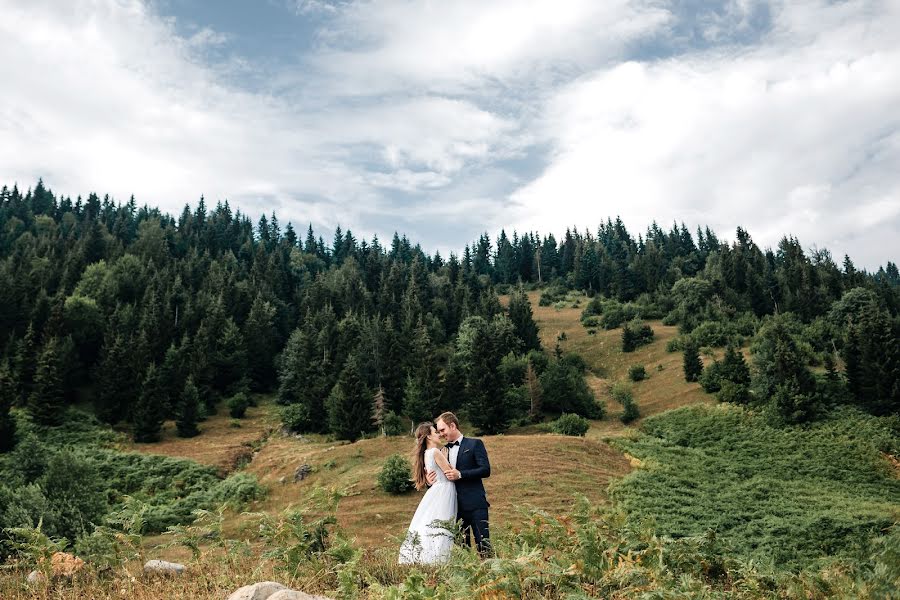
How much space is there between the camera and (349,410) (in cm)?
5000

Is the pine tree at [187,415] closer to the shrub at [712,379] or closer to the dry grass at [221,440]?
the dry grass at [221,440]

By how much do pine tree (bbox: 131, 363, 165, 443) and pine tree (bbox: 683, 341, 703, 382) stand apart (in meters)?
56.1

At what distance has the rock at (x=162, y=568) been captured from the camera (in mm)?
7354

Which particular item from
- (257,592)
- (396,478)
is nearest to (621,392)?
(396,478)

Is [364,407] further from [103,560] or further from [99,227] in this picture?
[99,227]

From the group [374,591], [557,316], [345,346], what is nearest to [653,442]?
[374,591]

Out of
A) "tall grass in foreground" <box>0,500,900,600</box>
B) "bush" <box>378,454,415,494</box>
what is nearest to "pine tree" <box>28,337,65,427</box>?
"bush" <box>378,454,415,494</box>

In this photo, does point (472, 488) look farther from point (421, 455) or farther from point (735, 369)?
point (735, 369)

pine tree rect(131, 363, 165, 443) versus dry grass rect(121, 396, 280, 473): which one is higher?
pine tree rect(131, 363, 165, 443)

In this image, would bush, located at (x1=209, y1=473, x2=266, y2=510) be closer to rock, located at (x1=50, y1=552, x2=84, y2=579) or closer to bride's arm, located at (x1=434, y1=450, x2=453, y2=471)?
rock, located at (x1=50, y1=552, x2=84, y2=579)

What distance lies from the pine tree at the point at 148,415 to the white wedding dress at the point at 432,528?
5149 centimetres

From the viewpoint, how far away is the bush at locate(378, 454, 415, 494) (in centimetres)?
2419

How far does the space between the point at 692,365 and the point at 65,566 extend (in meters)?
60.1

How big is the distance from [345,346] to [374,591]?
214 feet
